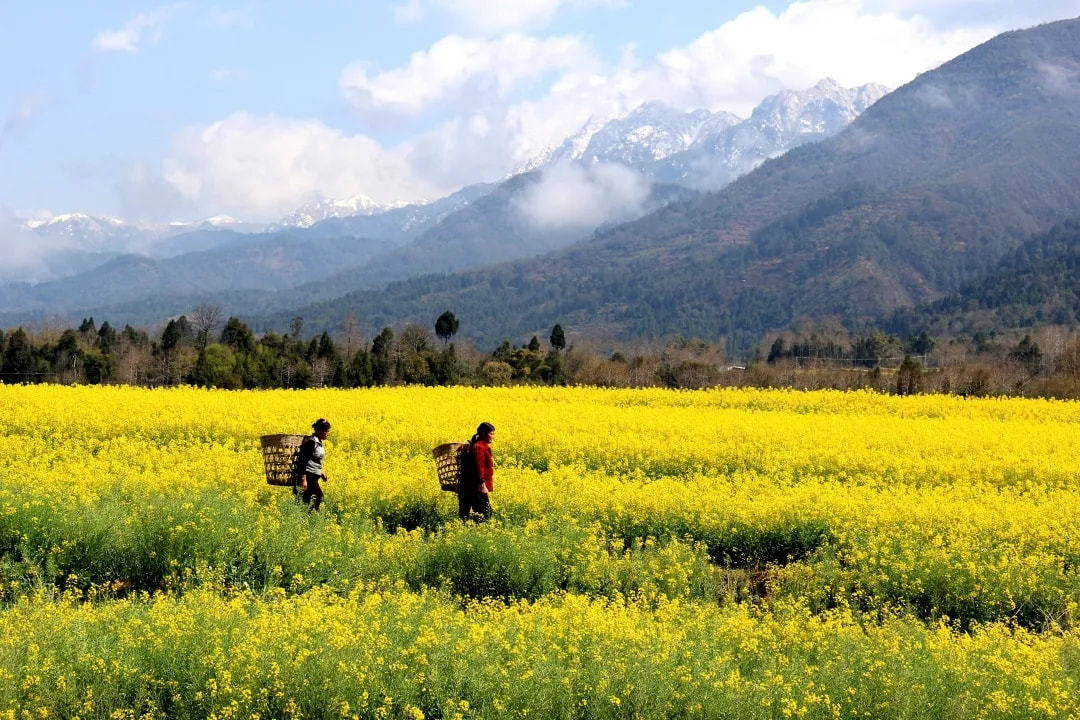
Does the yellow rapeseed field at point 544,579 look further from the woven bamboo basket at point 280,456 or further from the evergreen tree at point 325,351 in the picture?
the evergreen tree at point 325,351

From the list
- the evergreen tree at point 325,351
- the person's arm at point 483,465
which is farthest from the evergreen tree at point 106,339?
the person's arm at point 483,465

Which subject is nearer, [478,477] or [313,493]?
[478,477]

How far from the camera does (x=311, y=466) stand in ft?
42.0

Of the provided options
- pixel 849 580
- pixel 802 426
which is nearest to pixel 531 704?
pixel 849 580

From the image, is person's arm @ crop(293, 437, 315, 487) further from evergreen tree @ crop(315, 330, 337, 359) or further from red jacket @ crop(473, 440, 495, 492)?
evergreen tree @ crop(315, 330, 337, 359)

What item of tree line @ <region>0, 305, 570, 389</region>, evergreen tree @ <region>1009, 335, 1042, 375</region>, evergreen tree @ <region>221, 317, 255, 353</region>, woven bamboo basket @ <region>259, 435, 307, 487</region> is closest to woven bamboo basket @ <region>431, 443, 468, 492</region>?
woven bamboo basket @ <region>259, 435, 307, 487</region>

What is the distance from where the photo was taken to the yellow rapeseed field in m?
6.74

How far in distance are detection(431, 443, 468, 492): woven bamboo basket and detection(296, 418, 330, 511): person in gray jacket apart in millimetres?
1685

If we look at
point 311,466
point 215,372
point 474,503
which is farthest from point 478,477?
point 215,372

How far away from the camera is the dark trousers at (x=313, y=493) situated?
42.2 feet

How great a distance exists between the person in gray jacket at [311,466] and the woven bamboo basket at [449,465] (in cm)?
169

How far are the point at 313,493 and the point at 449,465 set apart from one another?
2025mm

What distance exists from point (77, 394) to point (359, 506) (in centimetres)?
1650

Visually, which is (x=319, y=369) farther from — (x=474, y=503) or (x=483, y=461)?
(x=483, y=461)
